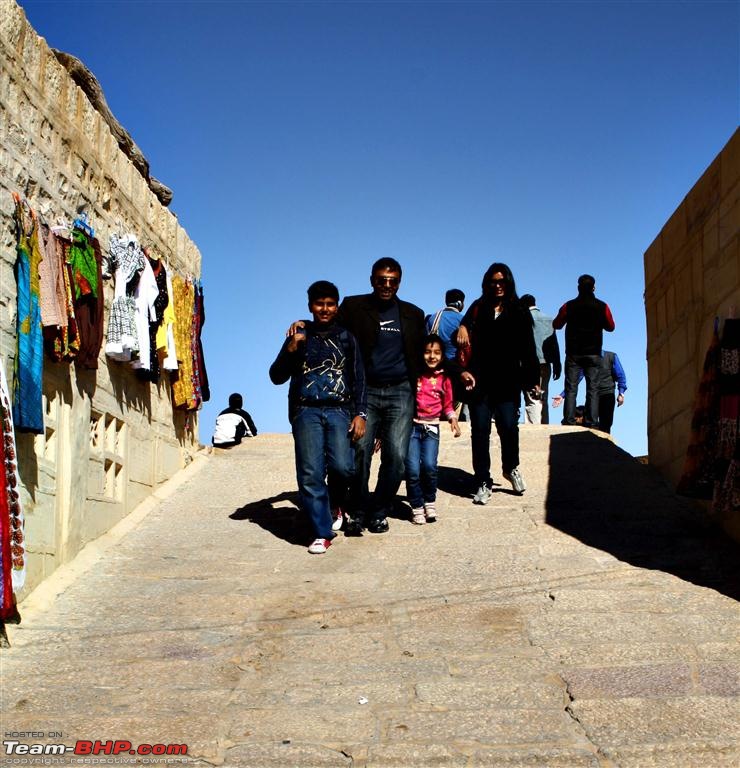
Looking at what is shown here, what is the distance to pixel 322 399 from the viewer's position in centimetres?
693

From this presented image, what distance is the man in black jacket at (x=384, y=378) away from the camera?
290 inches

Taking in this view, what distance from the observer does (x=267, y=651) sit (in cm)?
489

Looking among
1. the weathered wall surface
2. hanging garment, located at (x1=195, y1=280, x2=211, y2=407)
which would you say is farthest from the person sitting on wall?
the weathered wall surface

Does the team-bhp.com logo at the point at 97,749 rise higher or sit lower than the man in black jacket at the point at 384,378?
lower

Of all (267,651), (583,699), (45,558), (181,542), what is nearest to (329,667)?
(267,651)

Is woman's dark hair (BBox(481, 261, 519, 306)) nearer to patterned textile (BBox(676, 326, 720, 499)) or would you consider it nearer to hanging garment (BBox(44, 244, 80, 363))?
patterned textile (BBox(676, 326, 720, 499))

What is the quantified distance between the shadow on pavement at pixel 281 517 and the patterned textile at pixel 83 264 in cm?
222

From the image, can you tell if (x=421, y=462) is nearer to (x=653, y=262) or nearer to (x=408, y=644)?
(x=408, y=644)

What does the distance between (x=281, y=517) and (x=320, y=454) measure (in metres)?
1.36

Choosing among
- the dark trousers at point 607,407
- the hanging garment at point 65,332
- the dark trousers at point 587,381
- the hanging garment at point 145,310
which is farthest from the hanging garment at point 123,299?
the dark trousers at point 607,407

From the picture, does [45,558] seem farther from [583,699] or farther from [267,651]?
[583,699]

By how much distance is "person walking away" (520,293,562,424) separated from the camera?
12.0 m

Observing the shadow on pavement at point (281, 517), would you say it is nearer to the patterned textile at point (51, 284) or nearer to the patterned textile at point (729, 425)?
the patterned textile at point (51, 284)

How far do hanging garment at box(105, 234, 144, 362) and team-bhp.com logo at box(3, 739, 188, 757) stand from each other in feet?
13.6
